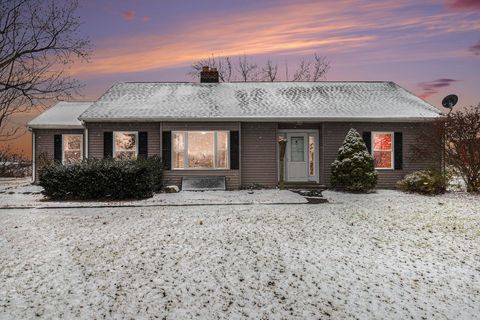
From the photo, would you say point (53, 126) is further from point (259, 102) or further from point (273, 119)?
point (273, 119)

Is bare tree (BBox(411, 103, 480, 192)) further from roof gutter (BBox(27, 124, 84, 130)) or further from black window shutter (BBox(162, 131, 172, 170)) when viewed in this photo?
roof gutter (BBox(27, 124, 84, 130))

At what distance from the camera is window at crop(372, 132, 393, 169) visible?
17.0 metres

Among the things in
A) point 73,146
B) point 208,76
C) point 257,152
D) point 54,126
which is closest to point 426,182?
point 257,152

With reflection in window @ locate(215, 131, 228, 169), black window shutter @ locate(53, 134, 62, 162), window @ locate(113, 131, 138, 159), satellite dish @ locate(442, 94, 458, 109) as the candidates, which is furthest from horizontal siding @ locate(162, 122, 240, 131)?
→ satellite dish @ locate(442, 94, 458, 109)

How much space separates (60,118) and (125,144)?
5308mm

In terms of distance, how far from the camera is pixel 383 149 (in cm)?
1705

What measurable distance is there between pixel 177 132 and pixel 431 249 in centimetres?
1169

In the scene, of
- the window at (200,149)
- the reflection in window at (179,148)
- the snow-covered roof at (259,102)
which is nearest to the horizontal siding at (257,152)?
the snow-covered roof at (259,102)

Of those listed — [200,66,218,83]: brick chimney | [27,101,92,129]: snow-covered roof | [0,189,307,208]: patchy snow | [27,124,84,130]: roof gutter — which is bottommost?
[0,189,307,208]: patchy snow

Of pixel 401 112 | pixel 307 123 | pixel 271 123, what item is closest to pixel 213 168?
pixel 271 123

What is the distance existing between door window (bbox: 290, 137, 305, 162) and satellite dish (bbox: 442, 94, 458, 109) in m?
7.22

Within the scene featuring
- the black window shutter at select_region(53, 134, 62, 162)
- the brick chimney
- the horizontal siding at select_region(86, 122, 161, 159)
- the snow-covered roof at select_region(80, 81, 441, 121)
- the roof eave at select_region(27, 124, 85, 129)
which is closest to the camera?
the snow-covered roof at select_region(80, 81, 441, 121)

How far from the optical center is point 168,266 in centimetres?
611

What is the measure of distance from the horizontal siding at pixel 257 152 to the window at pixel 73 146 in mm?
8354
